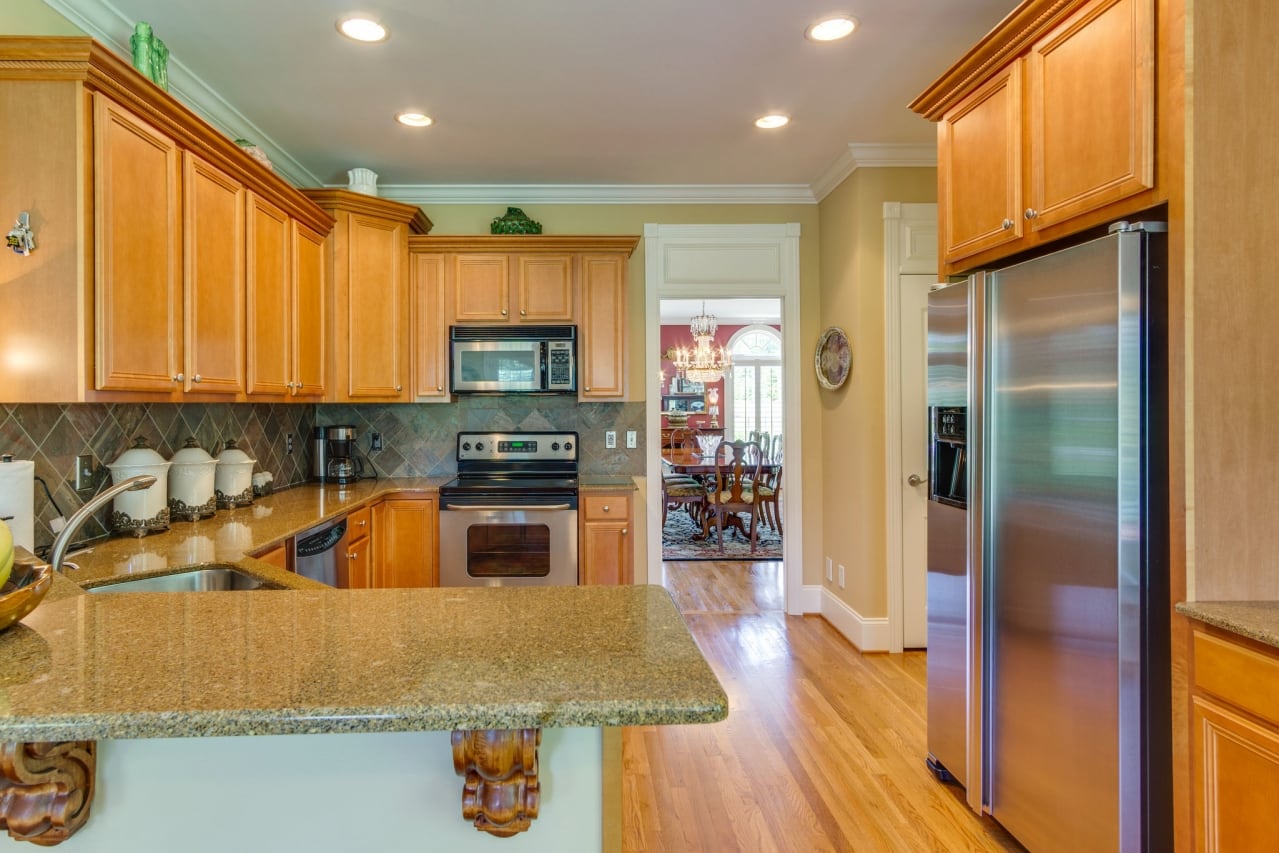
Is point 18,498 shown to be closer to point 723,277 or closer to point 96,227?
point 96,227

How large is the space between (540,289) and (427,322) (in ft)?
2.14

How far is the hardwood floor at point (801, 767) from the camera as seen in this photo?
205cm

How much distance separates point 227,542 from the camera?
2.17 m

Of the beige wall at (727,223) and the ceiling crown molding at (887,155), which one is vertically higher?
the ceiling crown molding at (887,155)

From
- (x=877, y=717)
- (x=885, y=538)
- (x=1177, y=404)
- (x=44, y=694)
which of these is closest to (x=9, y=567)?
(x=44, y=694)

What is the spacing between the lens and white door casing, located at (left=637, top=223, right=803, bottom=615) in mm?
4117

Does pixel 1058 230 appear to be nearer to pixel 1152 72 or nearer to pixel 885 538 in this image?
pixel 1152 72

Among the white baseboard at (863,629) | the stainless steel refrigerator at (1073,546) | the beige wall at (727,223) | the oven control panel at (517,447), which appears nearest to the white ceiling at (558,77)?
the beige wall at (727,223)

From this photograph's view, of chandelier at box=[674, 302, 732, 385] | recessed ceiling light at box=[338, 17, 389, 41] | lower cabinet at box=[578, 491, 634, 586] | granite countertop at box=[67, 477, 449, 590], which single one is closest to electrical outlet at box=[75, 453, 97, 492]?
granite countertop at box=[67, 477, 449, 590]

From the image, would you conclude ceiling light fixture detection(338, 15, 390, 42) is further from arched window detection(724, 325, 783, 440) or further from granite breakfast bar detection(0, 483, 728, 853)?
arched window detection(724, 325, 783, 440)

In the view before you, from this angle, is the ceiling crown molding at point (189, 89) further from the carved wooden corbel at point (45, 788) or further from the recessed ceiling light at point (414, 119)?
the carved wooden corbel at point (45, 788)

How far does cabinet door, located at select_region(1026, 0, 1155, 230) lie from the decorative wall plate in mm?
1838

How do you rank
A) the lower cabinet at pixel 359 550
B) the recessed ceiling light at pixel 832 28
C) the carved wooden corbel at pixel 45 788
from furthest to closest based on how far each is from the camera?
the lower cabinet at pixel 359 550, the recessed ceiling light at pixel 832 28, the carved wooden corbel at pixel 45 788

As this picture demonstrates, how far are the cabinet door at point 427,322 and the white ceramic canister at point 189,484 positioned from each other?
135cm
